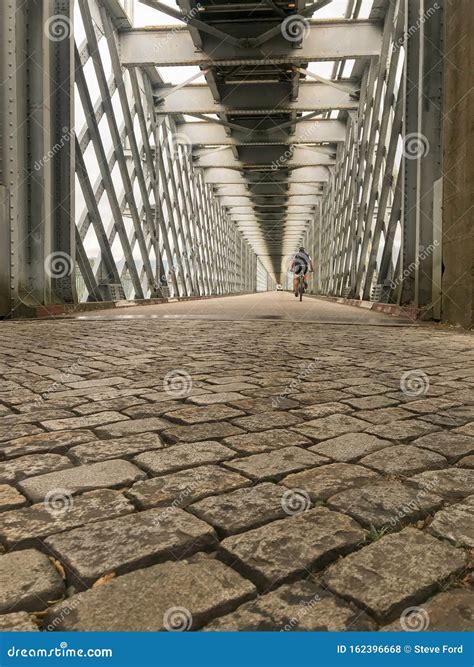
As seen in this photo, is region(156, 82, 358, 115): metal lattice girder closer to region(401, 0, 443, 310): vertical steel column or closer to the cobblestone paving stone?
region(401, 0, 443, 310): vertical steel column

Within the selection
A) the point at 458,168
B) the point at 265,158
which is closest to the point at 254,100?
the point at 265,158

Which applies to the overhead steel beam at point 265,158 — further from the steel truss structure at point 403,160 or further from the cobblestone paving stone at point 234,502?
the cobblestone paving stone at point 234,502

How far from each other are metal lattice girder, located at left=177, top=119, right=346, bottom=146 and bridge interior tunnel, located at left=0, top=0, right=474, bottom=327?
0.20 ft

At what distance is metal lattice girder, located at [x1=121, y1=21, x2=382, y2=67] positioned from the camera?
11.3 m

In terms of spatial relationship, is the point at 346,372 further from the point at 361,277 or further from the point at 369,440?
the point at 361,277

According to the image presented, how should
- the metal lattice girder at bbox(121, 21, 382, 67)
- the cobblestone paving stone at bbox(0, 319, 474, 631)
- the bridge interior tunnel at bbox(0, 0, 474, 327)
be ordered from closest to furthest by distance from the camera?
the cobblestone paving stone at bbox(0, 319, 474, 631) → the bridge interior tunnel at bbox(0, 0, 474, 327) → the metal lattice girder at bbox(121, 21, 382, 67)

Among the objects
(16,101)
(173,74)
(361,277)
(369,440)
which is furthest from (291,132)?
(369,440)

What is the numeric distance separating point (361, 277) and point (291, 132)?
6.34 meters

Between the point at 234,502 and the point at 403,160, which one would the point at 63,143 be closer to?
the point at 403,160

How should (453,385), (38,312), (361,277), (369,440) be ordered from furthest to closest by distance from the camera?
(361,277) < (38,312) < (453,385) < (369,440)

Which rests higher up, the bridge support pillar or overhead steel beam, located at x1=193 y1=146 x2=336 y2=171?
overhead steel beam, located at x1=193 y1=146 x2=336 y2=171

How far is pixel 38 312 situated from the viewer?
7934 mm

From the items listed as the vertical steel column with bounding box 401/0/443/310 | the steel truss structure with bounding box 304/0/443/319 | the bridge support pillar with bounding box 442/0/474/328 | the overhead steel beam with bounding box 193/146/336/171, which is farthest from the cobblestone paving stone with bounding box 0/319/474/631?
the overhead steel beam with bounding box 193/146/336/171

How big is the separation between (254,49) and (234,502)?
11569 millimetres
